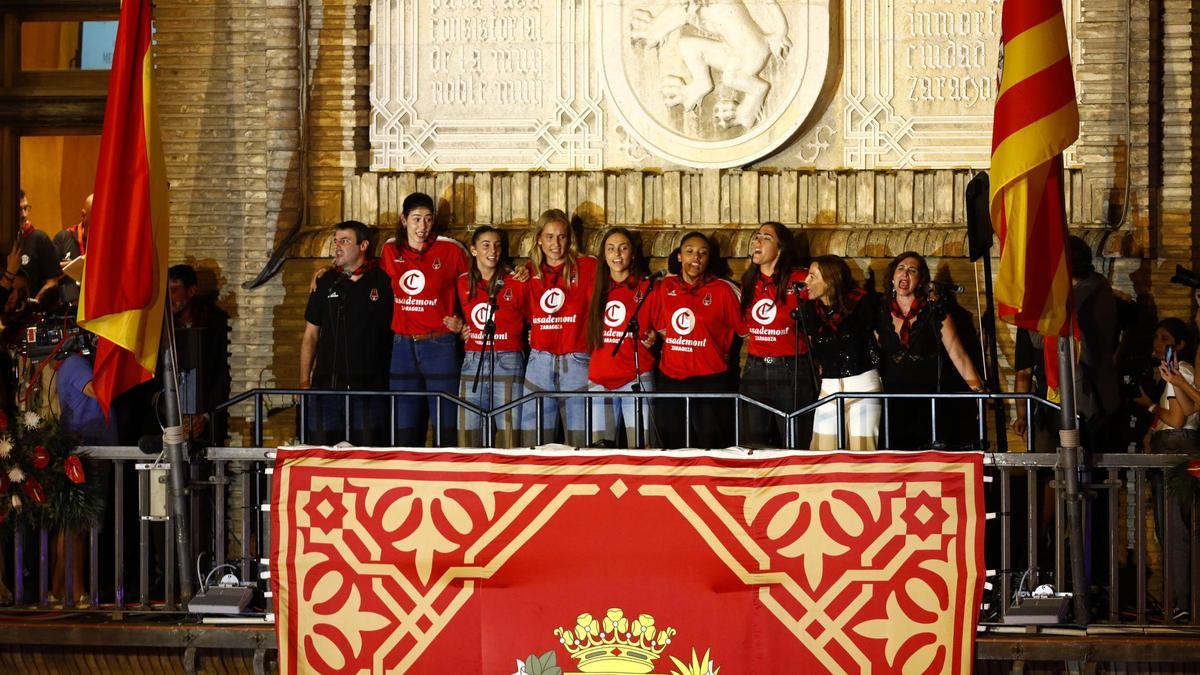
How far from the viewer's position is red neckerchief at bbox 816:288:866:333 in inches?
374

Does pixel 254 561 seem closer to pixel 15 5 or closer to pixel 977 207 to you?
pixel 977 207

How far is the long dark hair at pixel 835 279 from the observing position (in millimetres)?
9492

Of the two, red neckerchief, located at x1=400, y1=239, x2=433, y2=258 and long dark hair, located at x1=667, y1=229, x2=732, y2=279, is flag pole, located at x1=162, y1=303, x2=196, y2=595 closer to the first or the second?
red neckerchief, located at x1=400, y1=239, x2=433, y2=258

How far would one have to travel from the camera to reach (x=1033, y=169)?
7.97 meters

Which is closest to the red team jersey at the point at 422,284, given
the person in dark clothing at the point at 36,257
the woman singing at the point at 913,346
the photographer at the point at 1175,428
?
the woman singing at the point at 913,346

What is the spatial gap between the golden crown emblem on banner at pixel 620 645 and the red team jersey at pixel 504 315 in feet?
8.50

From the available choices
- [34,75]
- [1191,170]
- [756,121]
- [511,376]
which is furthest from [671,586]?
[34,75]

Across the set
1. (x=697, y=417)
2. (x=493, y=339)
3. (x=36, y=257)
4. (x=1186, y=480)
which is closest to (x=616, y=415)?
(x=697, y=417)

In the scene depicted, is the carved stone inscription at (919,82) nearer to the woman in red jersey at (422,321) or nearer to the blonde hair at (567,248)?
the blonde hair at (567,248)

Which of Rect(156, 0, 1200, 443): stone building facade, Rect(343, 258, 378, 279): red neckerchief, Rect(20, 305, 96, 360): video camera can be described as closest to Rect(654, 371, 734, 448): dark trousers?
Rect(156, 0, 1200, 443): stone building facade

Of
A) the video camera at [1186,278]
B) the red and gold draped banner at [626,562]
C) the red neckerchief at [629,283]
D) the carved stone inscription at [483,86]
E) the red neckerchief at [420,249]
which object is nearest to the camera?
the red and gold draped banner at [626,562]

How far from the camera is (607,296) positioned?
9906 mm

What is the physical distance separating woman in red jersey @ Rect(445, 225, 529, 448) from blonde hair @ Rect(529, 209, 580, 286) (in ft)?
0.58

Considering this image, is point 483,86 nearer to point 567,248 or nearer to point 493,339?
point 567,248
